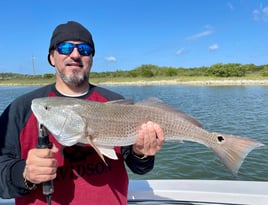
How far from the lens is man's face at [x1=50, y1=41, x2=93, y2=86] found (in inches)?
92.6

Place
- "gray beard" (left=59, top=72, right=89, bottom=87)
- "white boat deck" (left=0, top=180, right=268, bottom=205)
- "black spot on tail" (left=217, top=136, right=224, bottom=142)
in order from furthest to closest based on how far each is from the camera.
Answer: "white boat deck" (left=0, top=180, right=268, bottom=205)
"gray beard" (left=59, top=72, right=89, bottom=87)
"black spot on tail" (left=217, top=136, right=224, bottom=142)

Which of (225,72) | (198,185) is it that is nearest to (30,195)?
(198,185)

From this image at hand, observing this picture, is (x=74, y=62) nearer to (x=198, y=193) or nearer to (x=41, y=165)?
Answer: (x=41, y=165)

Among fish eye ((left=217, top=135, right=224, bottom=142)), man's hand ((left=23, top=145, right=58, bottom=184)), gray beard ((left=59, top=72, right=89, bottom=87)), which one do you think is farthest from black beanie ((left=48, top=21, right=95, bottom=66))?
fish eye ((left=217, top=135, right=224, bottom=142))

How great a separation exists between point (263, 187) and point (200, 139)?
164cm

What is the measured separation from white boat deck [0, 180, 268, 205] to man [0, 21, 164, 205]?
1.05 m

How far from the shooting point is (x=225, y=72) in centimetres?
7644

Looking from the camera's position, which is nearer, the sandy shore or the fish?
the fish

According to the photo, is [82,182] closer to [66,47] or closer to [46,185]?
[46,185]

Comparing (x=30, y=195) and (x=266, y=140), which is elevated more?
(x=30, y=195)

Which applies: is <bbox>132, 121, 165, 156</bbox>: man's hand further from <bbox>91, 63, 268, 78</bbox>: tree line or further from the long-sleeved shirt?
<bbox>91, 63, 268, 78</bbox>: tree line

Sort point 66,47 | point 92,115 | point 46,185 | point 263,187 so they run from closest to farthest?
point 46,185
point 92,115
point 66,47
point 263,187

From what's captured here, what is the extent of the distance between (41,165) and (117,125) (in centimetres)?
62

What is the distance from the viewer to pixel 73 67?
2373 millimetres
